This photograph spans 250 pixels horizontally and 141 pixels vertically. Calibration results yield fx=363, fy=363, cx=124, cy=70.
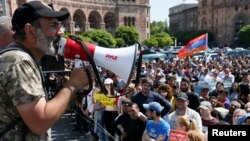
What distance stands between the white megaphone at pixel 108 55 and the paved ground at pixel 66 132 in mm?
7538

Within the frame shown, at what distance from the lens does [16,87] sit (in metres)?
1.87

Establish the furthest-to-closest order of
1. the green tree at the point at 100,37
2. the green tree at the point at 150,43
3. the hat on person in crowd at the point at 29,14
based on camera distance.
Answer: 1. the green tree at the point at 150,43
2. the green tree at the point at 100,37
3. the hat on person in crowd at the point at 29,14

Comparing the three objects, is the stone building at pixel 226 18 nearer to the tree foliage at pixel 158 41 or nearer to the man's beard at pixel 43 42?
the tree foliage at pixel 158 41

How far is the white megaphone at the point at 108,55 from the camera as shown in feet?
7.72

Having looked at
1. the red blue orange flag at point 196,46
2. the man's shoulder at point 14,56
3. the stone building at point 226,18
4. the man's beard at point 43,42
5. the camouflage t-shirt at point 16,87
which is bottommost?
the red blue orange flag at point 196,46

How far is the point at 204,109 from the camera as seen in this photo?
6.21 meters

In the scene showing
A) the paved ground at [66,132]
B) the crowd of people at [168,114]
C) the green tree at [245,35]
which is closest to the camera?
the crowd of people at [168,114]

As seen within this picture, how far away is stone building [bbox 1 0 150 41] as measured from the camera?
57594mm

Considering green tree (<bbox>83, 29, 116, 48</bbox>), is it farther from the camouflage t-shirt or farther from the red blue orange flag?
the camouflage t-shirt

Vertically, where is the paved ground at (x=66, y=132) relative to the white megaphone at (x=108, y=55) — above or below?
below

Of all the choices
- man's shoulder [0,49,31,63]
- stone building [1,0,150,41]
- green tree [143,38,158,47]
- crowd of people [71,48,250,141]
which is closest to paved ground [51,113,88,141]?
crowd of people [71,48,250,141]

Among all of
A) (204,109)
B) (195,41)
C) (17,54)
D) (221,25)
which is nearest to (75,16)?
(221,25)

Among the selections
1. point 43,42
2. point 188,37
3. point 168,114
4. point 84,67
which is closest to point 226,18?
point 188,37

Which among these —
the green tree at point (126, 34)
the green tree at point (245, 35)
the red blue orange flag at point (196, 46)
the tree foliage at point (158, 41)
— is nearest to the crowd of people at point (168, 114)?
the red blue orange flag at point (196, 46)
